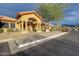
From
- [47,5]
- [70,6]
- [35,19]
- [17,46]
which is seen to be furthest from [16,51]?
[70,6]

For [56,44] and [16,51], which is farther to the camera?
[56,44]

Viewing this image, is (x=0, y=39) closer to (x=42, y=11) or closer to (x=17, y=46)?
(x=17, y=46)

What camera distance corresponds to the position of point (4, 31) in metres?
6.05

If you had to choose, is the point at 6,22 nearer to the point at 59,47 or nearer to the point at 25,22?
the point at 25,22

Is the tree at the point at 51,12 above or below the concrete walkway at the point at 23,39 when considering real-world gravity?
above

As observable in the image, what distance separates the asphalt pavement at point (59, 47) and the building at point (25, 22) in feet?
1.93

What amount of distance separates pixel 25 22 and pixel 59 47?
135cm

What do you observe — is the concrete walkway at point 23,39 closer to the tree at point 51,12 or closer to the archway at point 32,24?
the archway at point 32,24

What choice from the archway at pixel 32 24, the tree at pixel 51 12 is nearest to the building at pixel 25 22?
the archway at pixel 32 24

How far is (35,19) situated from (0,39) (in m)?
1.29

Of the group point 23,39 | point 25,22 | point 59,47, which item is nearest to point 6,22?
point 25,22

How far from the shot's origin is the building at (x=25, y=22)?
6.10 meters

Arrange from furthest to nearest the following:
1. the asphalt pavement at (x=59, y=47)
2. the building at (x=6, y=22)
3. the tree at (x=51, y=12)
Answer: the tree at (x=51, y=12) → the building at (x=6, y=22) → the asphalt pavement at (x=59, y=47)

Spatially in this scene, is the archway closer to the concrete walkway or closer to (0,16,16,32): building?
the concrete walkway
